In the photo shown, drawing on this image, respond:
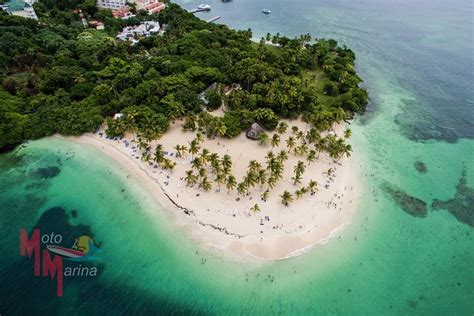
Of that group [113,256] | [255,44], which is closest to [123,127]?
[113,256]

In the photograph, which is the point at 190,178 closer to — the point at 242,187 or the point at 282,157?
the point at 242,187

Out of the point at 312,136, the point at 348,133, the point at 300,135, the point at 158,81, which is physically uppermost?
the point at 158,81

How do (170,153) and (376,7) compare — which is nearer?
(170,153)

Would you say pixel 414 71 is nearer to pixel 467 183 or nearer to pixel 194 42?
pixel 467 183

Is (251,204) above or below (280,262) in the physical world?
above

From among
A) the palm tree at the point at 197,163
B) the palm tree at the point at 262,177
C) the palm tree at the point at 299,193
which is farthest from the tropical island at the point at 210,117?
the palm tree at the point at 197,163

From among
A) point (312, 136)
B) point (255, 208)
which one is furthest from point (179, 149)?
point (312, 136)
